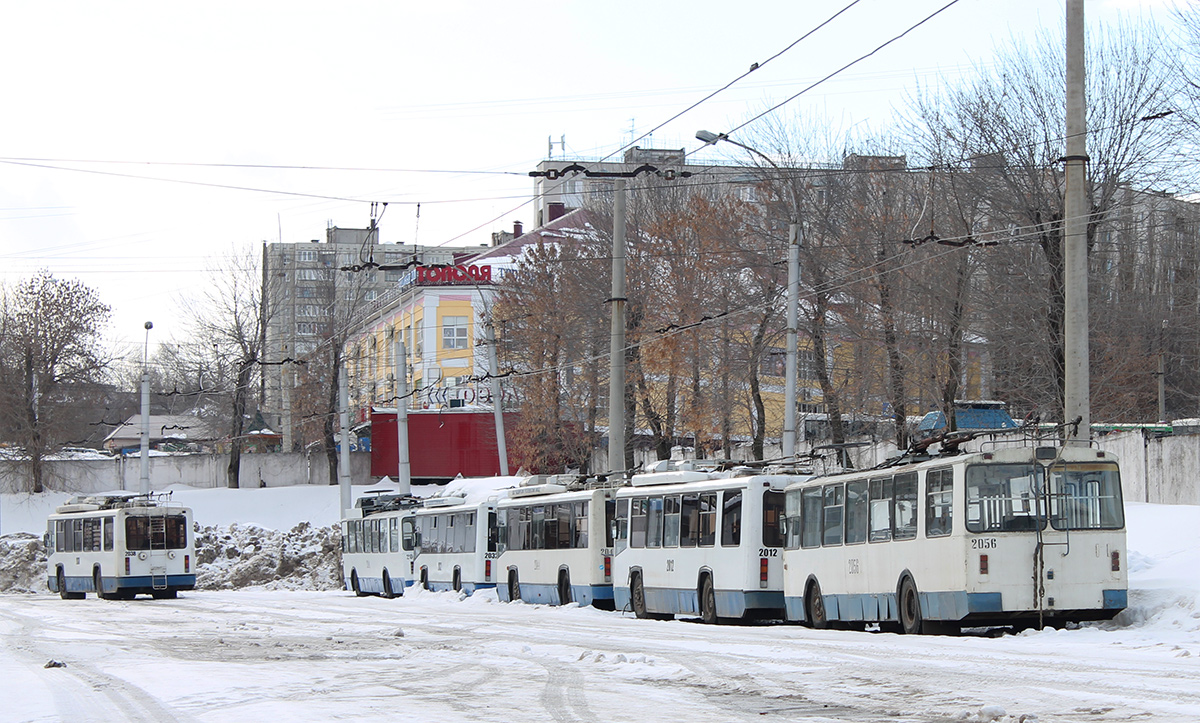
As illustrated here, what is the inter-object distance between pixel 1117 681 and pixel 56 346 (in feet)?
205

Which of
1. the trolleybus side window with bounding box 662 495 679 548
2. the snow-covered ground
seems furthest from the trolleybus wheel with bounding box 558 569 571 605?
the snow-covered ground

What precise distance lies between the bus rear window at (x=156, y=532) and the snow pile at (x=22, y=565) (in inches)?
696

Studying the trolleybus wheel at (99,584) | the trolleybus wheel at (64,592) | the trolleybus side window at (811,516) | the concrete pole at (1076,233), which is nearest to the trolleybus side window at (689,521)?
the trolleybus side window at (811,516)

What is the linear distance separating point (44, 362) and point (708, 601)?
49740mm

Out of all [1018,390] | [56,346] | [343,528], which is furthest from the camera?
[56,346]

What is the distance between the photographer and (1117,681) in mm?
11414

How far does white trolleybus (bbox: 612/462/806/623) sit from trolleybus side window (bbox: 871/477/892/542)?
389 cm

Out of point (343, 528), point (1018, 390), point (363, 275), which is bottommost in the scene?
point (343, 528)

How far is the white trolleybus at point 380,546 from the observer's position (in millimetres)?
42125

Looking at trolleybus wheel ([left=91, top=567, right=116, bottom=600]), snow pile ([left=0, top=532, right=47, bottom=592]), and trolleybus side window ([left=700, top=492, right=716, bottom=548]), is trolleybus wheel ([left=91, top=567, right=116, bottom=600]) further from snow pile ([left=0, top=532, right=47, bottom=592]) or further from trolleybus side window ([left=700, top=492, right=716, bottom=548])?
trolleybus side window ([left=700, top=492, right=716, bottom=548])

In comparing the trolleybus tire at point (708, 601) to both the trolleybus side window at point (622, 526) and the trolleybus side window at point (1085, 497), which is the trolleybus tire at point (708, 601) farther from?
the trolleybus side window at point (1085, 497)

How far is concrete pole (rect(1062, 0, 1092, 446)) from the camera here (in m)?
18.9

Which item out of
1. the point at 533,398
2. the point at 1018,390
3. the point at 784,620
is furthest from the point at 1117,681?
the point at 533,398

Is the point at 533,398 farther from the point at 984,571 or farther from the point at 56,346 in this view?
the point at 984,571
